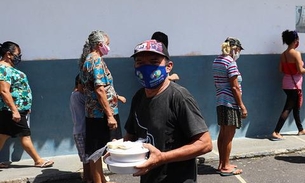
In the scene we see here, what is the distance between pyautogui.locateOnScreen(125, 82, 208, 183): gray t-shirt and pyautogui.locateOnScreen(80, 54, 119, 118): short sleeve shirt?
5.89 ft

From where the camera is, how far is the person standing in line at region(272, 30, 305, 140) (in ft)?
20.7

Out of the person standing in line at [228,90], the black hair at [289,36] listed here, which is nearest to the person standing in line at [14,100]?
the person standing in line at [228,90]

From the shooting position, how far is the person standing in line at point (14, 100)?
4812 mm

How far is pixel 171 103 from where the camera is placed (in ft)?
7.16

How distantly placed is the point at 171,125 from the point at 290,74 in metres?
4.87

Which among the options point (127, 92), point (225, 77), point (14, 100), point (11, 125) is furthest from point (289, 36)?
point (11, 125)

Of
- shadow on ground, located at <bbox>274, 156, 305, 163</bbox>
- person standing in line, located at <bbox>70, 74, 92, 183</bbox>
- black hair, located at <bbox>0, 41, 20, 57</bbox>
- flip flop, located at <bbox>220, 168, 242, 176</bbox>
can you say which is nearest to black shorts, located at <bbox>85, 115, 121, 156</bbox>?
person standing in line, located at <bbox>70, 74, 92, 183</bbox>

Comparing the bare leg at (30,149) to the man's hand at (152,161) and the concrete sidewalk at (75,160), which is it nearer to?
the concrete sidewalk at (75,160)

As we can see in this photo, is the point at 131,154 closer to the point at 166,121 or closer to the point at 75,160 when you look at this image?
the point at 166,121

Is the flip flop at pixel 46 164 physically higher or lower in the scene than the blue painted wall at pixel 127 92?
lower

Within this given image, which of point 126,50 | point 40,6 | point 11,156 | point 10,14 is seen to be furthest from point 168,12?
point 11,156

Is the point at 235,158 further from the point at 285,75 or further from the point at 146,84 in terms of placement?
the point at 146,84

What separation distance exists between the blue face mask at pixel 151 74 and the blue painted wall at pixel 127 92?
138 inches

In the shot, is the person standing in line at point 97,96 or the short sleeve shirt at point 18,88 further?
the short sleeve shirt at point 18,88
